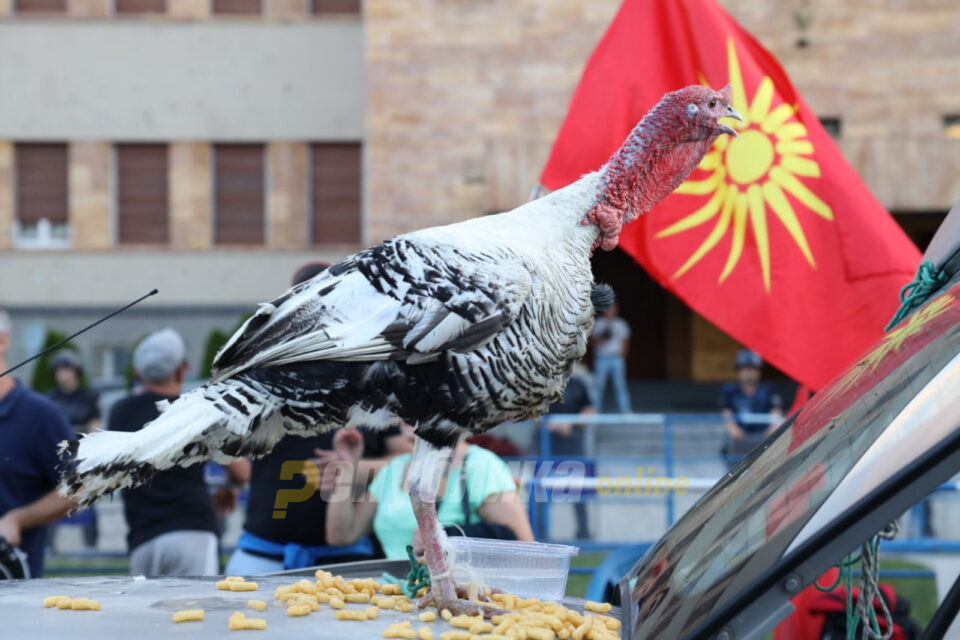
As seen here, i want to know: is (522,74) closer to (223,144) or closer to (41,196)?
(223,144)

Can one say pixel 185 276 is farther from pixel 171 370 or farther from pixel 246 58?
pixel 171 370

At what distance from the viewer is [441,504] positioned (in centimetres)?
423

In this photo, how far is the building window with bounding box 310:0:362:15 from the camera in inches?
999

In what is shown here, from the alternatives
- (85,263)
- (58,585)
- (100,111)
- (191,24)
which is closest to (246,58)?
(191,24)

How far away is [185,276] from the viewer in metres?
24.9

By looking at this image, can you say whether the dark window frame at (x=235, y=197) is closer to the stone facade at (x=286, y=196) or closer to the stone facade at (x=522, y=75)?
the stone facade at (x=286, y=196)

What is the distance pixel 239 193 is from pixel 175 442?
2365cm

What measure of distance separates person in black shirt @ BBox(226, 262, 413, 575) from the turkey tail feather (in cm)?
209

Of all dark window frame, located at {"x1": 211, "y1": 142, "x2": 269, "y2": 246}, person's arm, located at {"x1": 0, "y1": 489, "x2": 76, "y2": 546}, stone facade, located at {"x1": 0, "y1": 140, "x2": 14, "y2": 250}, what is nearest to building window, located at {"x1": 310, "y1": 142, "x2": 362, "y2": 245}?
dark window frame, located at {"x1": 211, "y1": 142, "x2": 269, "y2": 246}

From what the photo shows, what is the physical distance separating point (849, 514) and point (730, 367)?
78.4ft

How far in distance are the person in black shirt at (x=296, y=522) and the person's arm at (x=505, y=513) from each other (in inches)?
25.0

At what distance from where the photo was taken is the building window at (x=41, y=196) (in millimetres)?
25391

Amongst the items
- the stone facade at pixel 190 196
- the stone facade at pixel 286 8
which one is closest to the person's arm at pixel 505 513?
the stone facade at pixel 190 196

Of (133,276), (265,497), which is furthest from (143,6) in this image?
(265,497)
